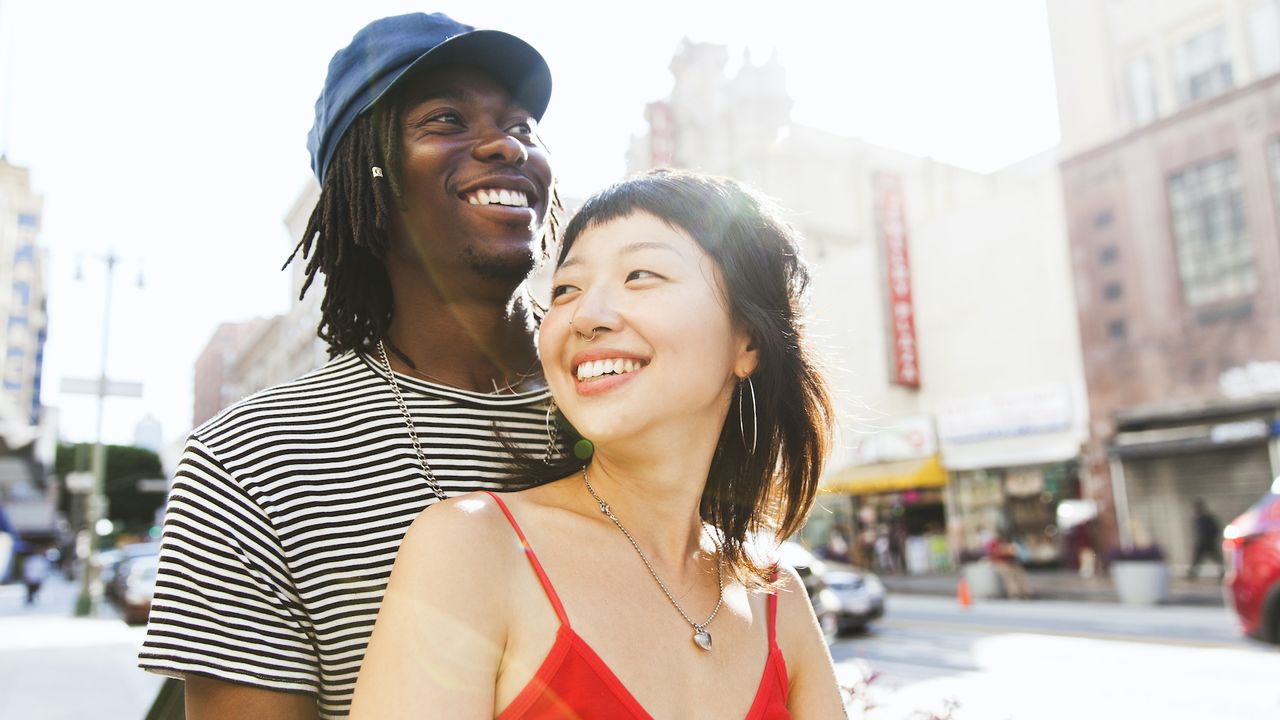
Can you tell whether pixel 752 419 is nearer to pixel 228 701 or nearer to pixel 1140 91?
pixel 228 701

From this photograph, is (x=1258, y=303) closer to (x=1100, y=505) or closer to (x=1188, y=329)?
(x=1188, y=329)

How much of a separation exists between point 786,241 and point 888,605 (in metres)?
19.0

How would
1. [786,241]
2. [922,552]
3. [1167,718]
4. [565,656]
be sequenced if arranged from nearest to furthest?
[565,656]
[786,241]
[1167,718]
[922,552]

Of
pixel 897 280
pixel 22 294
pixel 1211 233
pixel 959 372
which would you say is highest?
pixel 22 294

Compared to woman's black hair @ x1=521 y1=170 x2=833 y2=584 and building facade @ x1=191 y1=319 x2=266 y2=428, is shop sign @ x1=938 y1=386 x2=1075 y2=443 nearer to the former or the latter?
woman's black hair @ x1=521 y1=170 x2=833 y2=584

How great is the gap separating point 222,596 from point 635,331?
746 millimetres

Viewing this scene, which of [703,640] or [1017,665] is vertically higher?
[703,640]

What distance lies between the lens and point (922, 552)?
2611 centimetres

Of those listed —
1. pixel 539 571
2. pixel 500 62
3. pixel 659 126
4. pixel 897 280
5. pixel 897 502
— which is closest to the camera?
pixel 539 571

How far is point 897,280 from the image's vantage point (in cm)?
2719

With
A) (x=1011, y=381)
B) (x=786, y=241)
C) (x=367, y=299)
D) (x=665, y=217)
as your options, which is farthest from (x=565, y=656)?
(x=1011, y=381)

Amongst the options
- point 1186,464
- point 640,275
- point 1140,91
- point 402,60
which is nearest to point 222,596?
point 640,275

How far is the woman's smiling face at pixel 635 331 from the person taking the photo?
156 centimetres

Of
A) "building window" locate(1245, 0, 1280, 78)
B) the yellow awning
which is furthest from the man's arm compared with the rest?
the yellow awning
